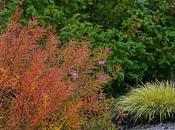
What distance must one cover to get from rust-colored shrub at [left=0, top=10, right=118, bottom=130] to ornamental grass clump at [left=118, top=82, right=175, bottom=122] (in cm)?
171

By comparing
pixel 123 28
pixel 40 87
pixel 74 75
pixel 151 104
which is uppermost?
pixel 40 87

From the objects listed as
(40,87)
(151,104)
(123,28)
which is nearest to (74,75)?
(40,87)

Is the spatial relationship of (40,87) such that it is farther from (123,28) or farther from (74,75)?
(123,28)

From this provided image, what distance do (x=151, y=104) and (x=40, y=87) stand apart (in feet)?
9.55

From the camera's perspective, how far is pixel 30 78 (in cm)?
438

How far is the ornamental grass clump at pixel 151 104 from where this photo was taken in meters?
6.96

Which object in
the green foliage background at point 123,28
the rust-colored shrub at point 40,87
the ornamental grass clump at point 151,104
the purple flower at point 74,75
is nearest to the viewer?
the rust-colored shrub at point 40,87

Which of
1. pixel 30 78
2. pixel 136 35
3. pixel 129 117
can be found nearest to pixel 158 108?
pixel 129 117

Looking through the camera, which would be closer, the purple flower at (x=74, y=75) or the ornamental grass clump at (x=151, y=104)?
the purple flower at (x=74, y=75)

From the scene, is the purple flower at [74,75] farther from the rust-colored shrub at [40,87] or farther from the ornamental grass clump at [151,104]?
the ornamental grass clump at [151,104]

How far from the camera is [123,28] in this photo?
8125 mm

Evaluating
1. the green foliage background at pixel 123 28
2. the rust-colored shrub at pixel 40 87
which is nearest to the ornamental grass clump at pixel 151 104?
the green foliage background at pixel 123 28

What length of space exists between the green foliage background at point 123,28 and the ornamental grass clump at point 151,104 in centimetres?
43

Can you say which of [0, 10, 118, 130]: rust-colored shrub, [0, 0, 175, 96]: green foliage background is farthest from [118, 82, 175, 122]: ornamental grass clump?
[0, 10, 118, 130]: rust-colored shrub
